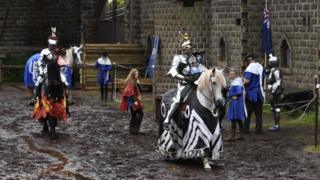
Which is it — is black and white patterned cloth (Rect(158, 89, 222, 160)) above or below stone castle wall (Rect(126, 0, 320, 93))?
below

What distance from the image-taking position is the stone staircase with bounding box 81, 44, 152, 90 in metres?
32.2

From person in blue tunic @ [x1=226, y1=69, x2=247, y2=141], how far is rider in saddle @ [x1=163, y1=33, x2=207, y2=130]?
2859mm

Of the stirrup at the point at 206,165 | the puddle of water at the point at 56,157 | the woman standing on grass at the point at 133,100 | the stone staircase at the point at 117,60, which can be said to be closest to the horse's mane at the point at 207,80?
the stirrup at the point at 206,165

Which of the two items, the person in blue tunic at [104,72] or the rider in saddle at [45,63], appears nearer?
the rider in saddle at [45,63]

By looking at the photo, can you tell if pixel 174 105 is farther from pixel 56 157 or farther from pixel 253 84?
pixel 253 84

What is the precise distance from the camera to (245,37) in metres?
22.8

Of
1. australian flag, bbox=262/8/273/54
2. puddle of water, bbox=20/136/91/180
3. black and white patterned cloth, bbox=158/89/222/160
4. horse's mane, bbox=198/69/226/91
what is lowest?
puddle of water, bbox=20/136/91/180

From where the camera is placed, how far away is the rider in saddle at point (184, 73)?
13617 mm

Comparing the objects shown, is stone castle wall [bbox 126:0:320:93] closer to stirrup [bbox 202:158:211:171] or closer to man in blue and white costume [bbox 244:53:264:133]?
man in blue and white costume [bbox 244:53:264:133]

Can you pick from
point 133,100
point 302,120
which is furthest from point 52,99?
point 302,120

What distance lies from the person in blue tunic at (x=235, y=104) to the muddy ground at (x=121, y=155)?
45 cm

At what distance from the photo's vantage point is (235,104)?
16.8m

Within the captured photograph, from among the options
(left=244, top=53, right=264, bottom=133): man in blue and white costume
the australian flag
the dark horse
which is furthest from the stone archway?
the dark horse

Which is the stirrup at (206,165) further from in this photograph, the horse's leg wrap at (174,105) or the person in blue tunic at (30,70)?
the person in blue tunic at (30,70)
